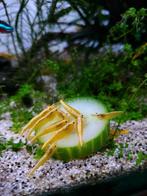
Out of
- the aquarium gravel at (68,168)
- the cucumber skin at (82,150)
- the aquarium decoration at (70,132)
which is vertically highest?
the aquarium decoration at (70,132)

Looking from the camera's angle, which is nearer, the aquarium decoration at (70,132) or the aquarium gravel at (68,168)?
the aquarium gravel at (68,168)

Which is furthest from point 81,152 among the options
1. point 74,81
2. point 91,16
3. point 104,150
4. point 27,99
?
point 91,16

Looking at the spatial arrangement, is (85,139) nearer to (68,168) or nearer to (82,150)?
(82,150)

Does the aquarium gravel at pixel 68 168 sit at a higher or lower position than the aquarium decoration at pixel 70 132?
lower

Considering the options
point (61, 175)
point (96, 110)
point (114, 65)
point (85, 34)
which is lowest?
point (61, 175)

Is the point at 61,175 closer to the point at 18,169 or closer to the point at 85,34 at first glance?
the point at 18,169
